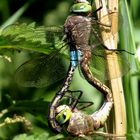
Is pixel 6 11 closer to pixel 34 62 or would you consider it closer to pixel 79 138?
pixel 34 62

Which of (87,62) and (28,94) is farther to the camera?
(28,94)

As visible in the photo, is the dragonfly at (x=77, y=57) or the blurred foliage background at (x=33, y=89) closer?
the dragonfly at (x=77, y=57)

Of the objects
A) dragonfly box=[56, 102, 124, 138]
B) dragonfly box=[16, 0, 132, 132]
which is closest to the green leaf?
dragonfly box=[16, 0, 132, 132]

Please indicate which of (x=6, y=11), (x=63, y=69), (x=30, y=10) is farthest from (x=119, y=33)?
(x=30, y=10)

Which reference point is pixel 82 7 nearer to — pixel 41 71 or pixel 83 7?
pixel 83 7

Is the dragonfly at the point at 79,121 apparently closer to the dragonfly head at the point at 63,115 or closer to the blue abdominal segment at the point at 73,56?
the dragonfly head at the point at 63,115

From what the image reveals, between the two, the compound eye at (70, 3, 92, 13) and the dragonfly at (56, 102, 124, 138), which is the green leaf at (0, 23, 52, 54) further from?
the dragonfly at (56, 102, 124, 138)

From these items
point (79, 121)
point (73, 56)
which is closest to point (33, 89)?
point (73, 56)

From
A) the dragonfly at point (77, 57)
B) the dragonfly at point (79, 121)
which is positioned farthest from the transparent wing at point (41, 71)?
the dragonfly at point (79, 121)
